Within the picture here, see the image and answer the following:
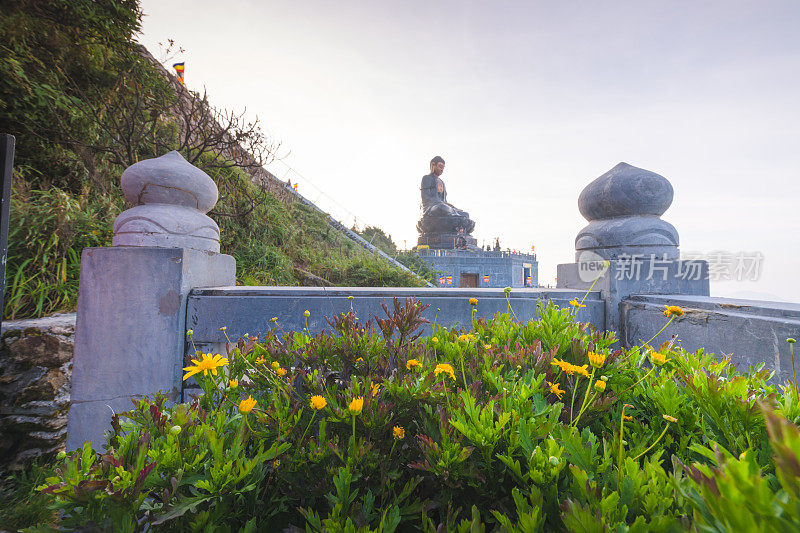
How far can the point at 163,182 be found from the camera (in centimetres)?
305

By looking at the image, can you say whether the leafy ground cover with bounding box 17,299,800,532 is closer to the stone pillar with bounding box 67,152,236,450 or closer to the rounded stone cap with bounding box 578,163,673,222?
the stone pillar with bounding box 67,152,236,450

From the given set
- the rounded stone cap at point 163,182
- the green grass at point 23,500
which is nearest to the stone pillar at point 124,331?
the green grass at point 23,500

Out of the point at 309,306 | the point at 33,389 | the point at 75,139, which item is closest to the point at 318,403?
the point at 309,306

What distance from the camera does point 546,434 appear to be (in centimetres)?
97

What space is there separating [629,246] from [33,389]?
5.70 meters

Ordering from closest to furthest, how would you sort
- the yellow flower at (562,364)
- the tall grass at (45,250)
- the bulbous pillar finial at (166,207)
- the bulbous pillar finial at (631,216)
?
the yellow flower at (562,364), the bulbous pillar finial at (166,207), the bulbous pillar finial at (631,216), the tall grass at (45,250)

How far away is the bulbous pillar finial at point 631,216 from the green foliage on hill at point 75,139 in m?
5.23

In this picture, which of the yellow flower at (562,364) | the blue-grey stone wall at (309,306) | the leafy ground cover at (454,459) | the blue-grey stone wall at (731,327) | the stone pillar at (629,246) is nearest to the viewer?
the leafy ground cover at (454,459)

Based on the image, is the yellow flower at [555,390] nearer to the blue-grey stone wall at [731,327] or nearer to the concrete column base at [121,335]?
the blue-grey stone wall at [731,327]

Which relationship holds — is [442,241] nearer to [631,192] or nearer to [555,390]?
[631,192]

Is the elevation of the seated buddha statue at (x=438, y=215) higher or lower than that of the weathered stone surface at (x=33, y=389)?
higher

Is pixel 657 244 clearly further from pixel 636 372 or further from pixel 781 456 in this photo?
pixel 781 456

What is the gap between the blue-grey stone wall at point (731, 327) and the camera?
199 centimetres

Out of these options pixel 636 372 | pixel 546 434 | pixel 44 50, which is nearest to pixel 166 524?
pixel 546 434
